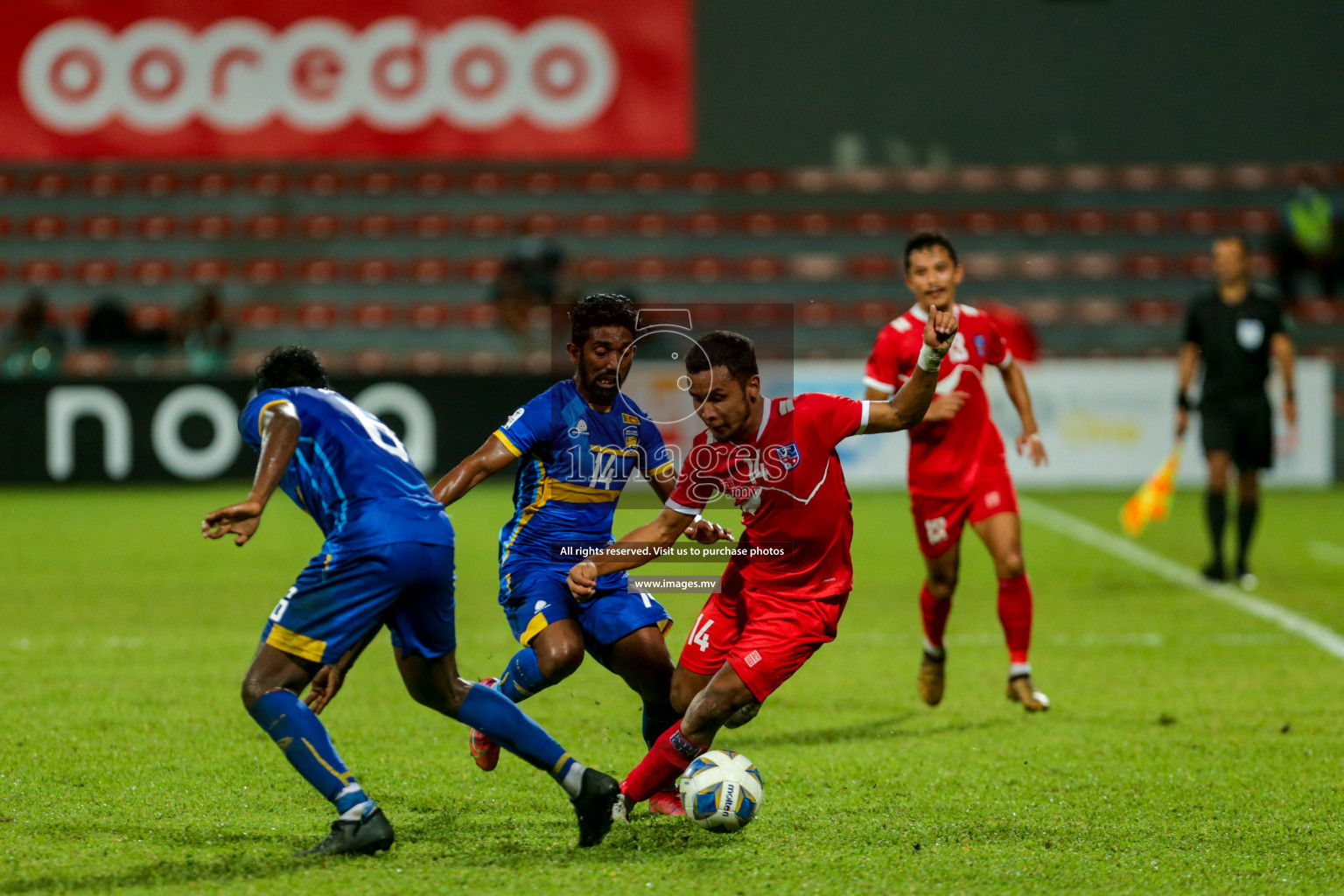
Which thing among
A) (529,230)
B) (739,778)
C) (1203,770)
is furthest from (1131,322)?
(739,778)

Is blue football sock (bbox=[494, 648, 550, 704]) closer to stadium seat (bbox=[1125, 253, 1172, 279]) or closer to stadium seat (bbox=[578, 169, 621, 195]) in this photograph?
stadium seat (bbox=[578, 169, 621, 195])

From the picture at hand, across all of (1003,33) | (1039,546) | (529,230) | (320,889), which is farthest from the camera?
(1003,33)

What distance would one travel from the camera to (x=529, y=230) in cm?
2058

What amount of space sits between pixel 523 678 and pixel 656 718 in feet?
1.62

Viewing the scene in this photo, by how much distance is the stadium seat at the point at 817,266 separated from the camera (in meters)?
21.6

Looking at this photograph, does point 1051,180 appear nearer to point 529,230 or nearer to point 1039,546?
point 529,230

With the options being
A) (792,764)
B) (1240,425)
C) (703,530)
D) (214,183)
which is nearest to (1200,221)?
(1240,425)

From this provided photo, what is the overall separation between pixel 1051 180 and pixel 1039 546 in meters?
11.1

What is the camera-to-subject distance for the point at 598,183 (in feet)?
74.3

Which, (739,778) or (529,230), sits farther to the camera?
(529,230)

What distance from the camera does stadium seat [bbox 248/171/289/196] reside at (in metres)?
22.6

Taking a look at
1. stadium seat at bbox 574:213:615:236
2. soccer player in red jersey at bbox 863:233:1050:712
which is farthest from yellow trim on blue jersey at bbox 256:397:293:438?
stadium seat at bbox 574:213:615:236

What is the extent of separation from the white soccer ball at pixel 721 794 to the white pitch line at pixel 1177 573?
Result: 455 cm

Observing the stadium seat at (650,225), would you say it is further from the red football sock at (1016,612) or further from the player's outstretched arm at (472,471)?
the player's outstretched arm at (472,471)
